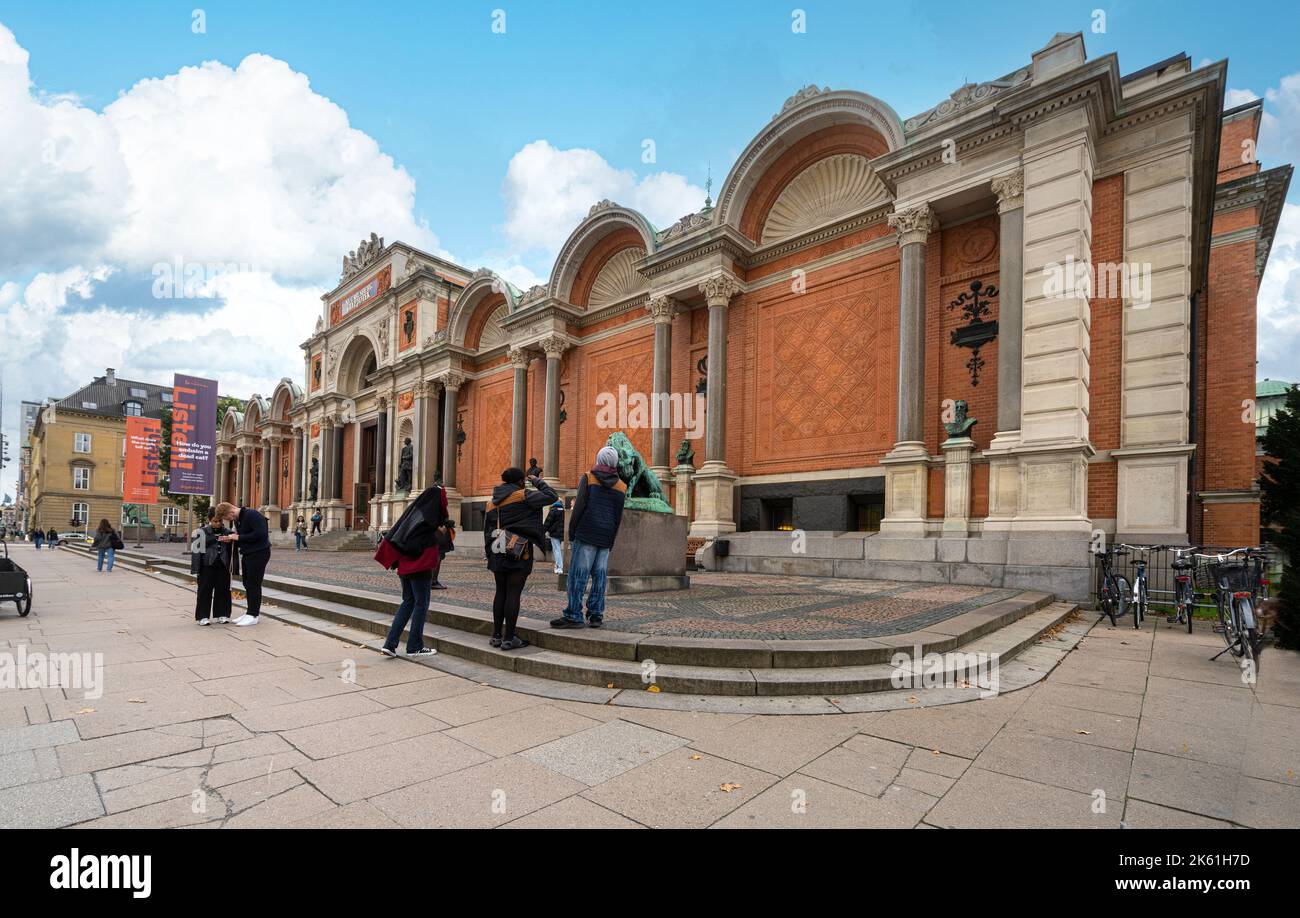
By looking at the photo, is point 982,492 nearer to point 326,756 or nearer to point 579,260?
point 326,756

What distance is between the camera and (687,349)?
17062 millimetres

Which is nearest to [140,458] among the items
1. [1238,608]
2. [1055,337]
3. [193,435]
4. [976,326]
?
[193,435]

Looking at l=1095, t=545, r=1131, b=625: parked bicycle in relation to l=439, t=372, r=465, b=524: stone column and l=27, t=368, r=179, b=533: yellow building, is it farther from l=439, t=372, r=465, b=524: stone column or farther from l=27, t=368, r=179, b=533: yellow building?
l=27, t=368, r=179, b=533: yellow building

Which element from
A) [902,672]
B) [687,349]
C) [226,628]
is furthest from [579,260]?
[902,672]

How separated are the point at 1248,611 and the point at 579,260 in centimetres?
1882

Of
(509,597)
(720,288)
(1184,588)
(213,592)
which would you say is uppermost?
(720,288)

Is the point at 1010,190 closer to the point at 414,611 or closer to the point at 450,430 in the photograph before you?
the point at 414,611

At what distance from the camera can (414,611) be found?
573cm

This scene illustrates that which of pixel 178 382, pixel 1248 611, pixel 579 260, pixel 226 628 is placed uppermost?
pixel 579 260

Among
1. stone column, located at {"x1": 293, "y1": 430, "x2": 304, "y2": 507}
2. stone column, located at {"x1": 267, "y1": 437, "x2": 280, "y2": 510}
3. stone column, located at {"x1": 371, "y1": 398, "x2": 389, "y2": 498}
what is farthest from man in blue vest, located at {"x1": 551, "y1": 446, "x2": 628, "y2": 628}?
stone column, located at {"x1": 267, "y1": 437, "x2": 280, "y2": 510}

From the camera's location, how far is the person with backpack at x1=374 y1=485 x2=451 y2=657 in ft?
18.4

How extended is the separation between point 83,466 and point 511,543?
75.9 meters

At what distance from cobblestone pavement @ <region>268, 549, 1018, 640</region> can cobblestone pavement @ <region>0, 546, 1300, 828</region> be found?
160 cm

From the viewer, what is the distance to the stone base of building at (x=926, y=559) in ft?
30.2
